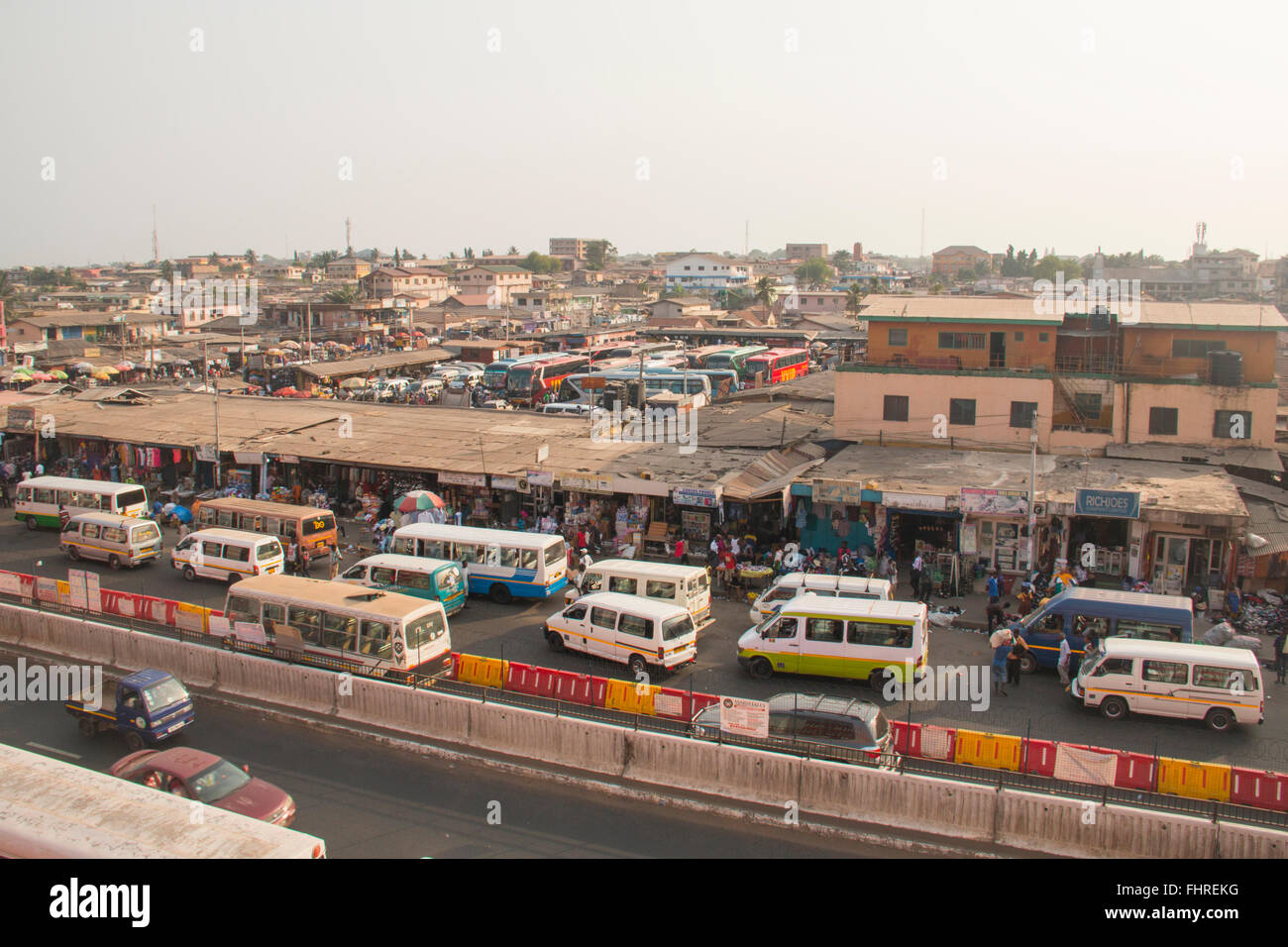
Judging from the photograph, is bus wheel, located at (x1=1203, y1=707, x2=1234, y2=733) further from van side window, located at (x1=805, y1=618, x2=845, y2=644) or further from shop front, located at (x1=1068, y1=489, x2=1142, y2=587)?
shop front, located at (x1=1068, y1=489, x2=1142, y2=587)

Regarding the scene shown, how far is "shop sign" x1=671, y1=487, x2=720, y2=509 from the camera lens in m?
24.2

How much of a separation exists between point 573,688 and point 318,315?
7824 cm

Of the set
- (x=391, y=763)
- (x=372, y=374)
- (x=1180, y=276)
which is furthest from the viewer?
(x=1180, y=276)

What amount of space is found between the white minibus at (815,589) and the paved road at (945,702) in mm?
757

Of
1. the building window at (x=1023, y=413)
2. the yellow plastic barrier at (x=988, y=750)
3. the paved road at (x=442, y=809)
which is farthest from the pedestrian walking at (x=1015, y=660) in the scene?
the building window at (x=1023, y=413)

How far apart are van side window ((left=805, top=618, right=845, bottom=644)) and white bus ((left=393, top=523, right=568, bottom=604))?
686cm

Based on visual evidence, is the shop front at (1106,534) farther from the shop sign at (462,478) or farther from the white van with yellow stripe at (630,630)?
the shop sign at (462,478)

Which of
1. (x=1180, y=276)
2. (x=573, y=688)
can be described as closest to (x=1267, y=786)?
(x=573, y=688)

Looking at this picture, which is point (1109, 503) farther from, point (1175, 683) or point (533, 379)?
point (533, 379)
